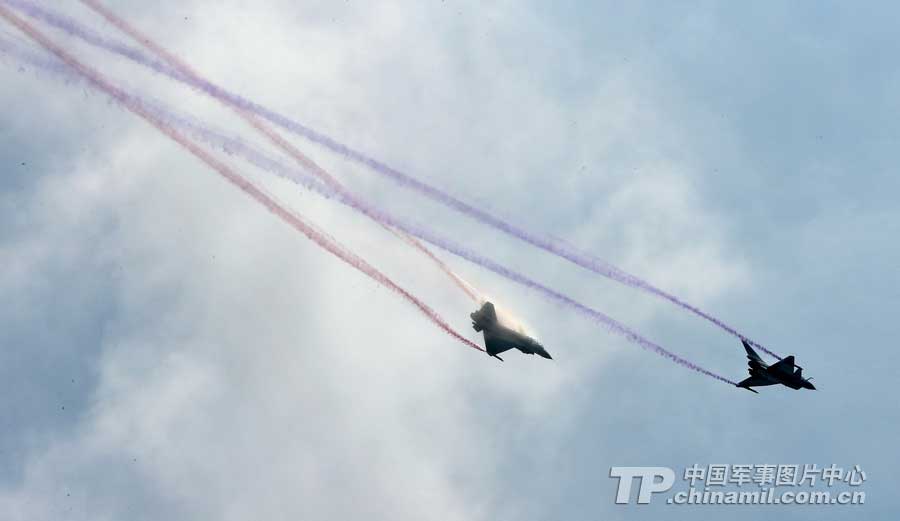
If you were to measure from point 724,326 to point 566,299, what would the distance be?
49.0 ft

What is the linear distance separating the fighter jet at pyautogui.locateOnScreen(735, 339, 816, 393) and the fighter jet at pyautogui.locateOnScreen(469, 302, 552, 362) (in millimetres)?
19694

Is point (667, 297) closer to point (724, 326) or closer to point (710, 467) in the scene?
→ point (724, 326)

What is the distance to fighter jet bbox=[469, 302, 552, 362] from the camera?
57375mm

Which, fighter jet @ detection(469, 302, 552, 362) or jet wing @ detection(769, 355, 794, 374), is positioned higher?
jet wing @ detection(769, 355, 794, 374)

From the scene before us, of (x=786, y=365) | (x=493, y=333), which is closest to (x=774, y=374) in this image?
(x=786, y=365)

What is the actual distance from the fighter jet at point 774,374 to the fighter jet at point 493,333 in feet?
64.6

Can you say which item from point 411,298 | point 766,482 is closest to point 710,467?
point 766,482

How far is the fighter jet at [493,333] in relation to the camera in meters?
57.4

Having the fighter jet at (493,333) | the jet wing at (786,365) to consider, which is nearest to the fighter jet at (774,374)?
the jet wing at (786,365)

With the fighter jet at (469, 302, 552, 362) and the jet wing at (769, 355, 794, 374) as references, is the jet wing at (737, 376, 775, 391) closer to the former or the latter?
the jet wing at (769, 355, 794, 374)

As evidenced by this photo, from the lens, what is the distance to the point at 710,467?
5847cm

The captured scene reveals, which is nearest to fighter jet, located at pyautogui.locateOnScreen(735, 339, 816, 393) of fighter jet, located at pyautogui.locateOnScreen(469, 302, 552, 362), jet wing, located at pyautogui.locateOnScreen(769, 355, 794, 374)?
jet wing, located at pyautogui.locateOnScreen(769, 355, 794, 374)

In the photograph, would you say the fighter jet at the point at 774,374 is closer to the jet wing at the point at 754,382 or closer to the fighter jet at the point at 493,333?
the jet wing at the point at 754,382

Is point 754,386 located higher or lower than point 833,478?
higher
